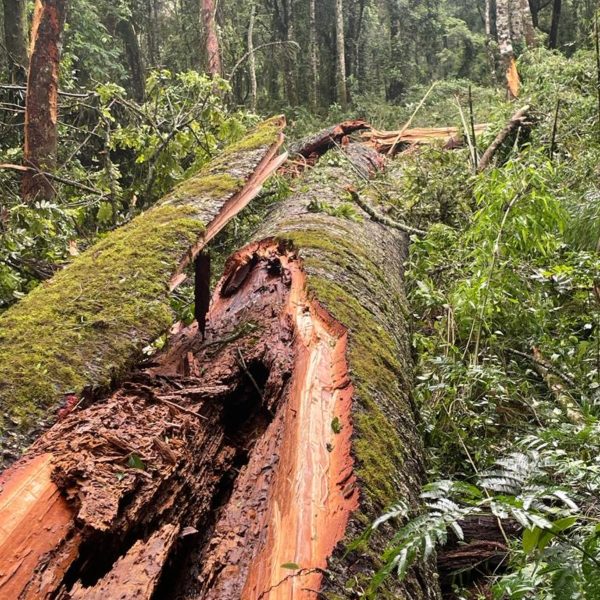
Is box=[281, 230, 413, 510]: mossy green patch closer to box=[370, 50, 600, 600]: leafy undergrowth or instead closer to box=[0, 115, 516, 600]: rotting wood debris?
box=[0, 115, 516, 600]: rotting wood debris

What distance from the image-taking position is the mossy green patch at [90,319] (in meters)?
2.00

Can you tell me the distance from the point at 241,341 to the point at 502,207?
1.74 meters

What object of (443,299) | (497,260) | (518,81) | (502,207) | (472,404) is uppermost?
(518,81)

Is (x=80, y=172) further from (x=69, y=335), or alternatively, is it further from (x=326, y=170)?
(x=69, y=335)

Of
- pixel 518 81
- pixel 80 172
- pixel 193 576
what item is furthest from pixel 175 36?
pixel 193 576

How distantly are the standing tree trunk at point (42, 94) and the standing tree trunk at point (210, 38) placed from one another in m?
6.28

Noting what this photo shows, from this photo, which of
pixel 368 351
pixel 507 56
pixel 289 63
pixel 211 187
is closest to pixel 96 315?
pixel 368 351

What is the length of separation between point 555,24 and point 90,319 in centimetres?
1376

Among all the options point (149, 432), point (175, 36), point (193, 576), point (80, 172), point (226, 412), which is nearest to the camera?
point (193, 576)

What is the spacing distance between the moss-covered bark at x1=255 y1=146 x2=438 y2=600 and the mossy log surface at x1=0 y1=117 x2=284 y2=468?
2.36 ft

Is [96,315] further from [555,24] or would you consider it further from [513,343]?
[555,24]

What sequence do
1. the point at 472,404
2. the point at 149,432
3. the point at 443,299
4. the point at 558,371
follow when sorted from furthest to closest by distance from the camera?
the point at 443,299
the point at 558,371
the point at 472,404
the point at 149,432

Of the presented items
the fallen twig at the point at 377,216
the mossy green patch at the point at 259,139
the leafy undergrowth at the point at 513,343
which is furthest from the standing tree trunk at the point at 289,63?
the leafy undergrowth at the point at 513,343

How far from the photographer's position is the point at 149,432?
205 cm
